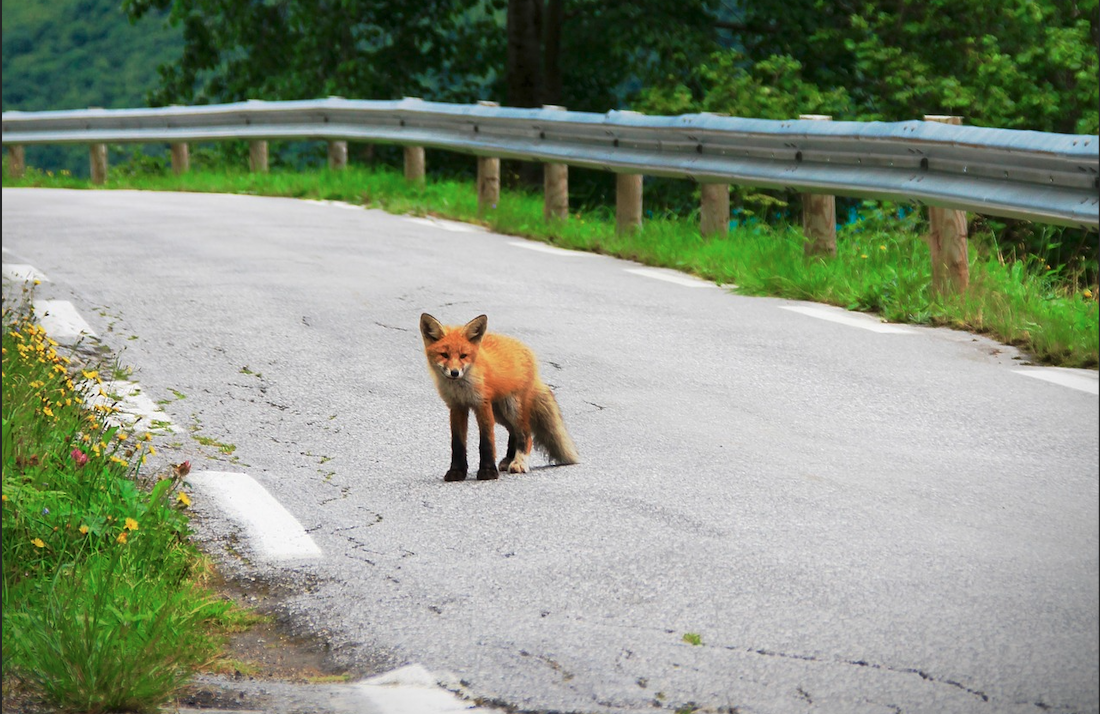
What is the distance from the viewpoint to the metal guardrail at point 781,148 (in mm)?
6926

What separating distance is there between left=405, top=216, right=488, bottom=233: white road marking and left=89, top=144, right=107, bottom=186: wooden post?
10147 millimetres

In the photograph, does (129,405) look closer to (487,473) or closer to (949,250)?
(487,473)

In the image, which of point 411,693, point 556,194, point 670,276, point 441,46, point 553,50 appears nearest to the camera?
point 411,693

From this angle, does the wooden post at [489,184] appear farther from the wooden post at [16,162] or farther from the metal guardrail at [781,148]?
the wooden post at [16,162]

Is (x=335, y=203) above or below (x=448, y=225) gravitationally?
below

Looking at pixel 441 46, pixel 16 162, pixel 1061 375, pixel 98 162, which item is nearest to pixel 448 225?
pixel 1061 375

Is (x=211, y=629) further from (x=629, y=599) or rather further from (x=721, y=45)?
(x=721, y=45)

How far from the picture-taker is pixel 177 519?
4809mm

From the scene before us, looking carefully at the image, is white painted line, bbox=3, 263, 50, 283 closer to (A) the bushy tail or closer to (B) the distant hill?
(A) the bushy tail

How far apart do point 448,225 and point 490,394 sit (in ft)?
25.3

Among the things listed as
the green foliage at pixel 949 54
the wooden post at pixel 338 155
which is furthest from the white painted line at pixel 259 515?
the wooden post at pixel 338 155

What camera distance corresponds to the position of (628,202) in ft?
38.1

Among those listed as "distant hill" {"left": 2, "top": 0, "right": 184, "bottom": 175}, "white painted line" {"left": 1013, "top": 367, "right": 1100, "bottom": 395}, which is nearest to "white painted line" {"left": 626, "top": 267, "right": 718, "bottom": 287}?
"white painted line" {"left": 1013, "top": 367, "right": 1100, "bottom": 395}

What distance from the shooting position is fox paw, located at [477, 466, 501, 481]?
5.37 meters
